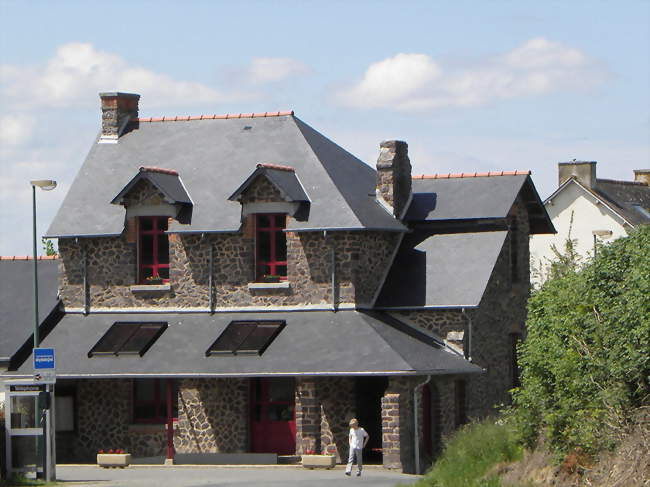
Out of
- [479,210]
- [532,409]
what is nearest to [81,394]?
[479,210]

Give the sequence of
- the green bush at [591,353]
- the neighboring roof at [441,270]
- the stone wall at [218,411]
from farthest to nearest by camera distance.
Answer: the neighboring roof at [441,270] < the stone wall at [218,411] < the green bush at [591,353]

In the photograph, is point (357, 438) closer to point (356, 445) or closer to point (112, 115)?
point (356, 445)

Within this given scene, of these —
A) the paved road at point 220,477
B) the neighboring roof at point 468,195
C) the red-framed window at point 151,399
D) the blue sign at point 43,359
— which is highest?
the neighboring roof at point 468,195

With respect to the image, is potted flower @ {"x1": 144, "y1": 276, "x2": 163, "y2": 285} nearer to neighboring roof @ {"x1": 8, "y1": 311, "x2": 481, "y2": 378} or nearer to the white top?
neighboring roof @ {"x1": 8, "y1": 311, "x2": 481, "y2": 378}

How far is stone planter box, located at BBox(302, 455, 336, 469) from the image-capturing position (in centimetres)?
3309

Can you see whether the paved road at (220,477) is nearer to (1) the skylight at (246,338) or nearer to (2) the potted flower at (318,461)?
(2) the potted flower at (318,461)

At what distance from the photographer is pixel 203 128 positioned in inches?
1544

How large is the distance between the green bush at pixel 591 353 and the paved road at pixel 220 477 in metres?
5.14

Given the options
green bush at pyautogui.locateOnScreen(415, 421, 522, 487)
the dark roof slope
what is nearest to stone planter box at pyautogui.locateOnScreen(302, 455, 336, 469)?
green bush at pyautogui.locateOnScreen(415, 421, 522, 487)

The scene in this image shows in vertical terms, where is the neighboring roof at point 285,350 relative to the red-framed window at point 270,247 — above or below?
below

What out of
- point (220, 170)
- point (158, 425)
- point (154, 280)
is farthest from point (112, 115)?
point (158, 425)

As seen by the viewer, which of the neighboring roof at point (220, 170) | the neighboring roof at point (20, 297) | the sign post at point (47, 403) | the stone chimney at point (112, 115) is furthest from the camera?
the stone chimney at point (112, 115)

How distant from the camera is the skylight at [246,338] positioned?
34.4 meters

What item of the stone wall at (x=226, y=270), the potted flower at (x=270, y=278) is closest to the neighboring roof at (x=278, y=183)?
the stone wall at (x=226, y=270)
